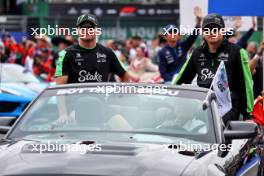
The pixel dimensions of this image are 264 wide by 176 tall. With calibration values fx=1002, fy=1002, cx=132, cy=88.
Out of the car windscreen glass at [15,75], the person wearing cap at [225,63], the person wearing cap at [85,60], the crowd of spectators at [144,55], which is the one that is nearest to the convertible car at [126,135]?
the person wearing cap at [225,63]

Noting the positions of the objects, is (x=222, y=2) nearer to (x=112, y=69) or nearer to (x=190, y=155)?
(x=112, y=69)

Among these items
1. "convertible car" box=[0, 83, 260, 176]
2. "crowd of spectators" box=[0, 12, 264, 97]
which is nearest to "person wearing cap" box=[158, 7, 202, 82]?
"crowd of spectators" box=[0, 12, 264, 97]

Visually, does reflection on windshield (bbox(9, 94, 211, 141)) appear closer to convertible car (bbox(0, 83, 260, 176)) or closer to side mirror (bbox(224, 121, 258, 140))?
convertible car (bbox(0, 83, 260, 176))

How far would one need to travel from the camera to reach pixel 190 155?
7074mm

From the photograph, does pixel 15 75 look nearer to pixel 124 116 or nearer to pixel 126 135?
pixel 124 116

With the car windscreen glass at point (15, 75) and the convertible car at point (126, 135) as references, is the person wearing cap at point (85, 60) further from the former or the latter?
the car windscreen glass at point (15, 75)

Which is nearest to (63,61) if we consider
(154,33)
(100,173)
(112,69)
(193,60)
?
(112,69)

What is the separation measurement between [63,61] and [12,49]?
19.2m

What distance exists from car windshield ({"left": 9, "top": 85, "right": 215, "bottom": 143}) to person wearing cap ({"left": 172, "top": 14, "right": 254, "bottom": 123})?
2.44 meters

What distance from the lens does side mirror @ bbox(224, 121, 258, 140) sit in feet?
25.4

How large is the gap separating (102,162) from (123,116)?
1.29 m

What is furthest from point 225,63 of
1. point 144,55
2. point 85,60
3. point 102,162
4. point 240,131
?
point 144,55

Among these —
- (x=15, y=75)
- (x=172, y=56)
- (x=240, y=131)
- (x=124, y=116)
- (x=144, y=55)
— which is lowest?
(x=144, y=55)

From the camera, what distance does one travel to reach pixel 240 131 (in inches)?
307
